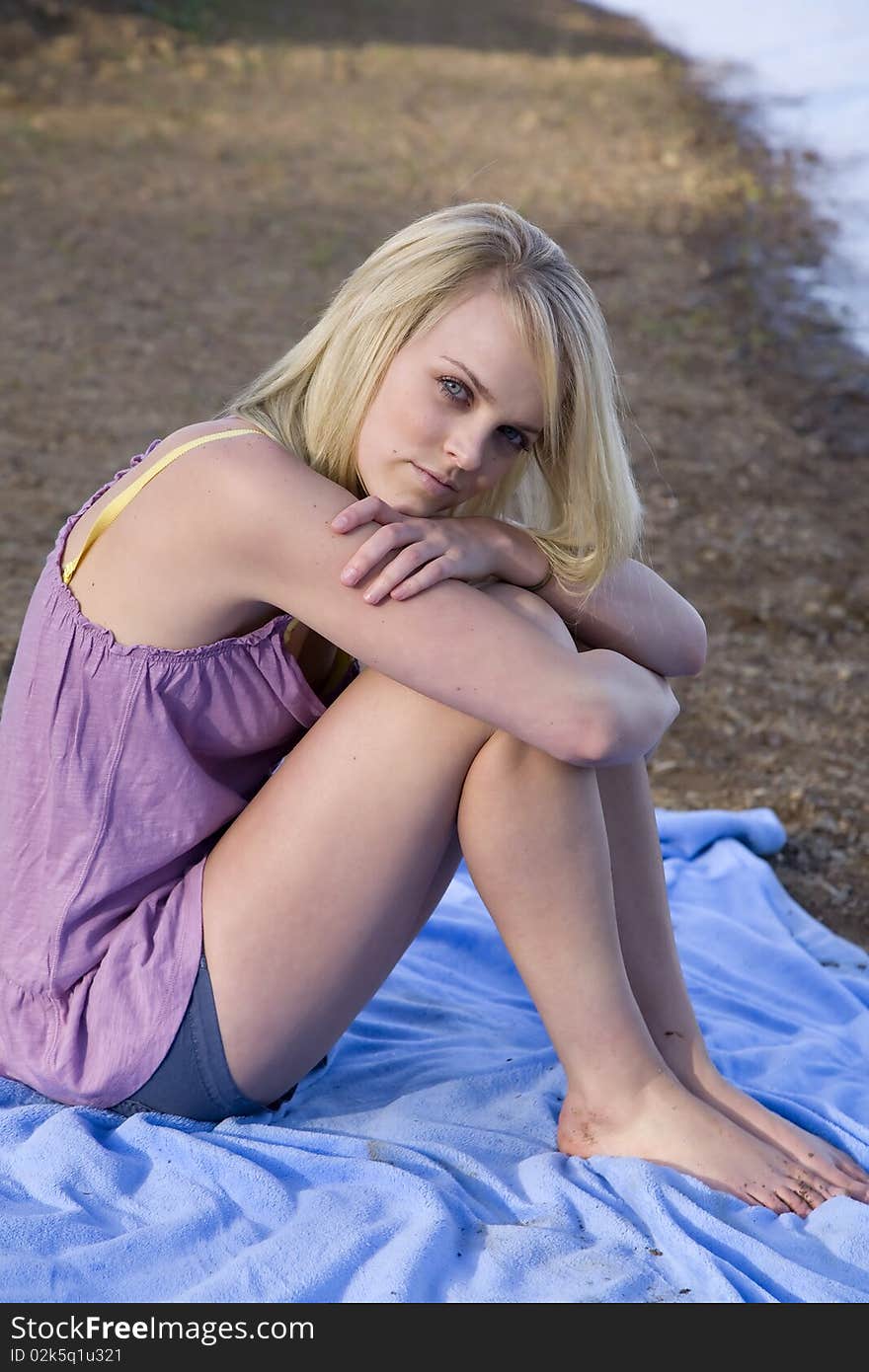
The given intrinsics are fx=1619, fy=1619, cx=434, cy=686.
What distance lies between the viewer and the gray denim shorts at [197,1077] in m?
2.17

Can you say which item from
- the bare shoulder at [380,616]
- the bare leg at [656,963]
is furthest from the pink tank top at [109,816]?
the bare leg at [656,963]

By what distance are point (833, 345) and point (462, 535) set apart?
5.20 meters

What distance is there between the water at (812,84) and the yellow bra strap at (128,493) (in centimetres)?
541

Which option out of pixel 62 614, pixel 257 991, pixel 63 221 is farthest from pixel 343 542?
pixel 63 221

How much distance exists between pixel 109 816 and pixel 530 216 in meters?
7.03

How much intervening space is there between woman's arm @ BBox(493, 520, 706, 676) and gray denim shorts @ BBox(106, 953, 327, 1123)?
0.72 meters

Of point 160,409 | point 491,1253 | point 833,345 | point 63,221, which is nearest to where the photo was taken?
point 491,1253

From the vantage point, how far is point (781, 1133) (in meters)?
2.36

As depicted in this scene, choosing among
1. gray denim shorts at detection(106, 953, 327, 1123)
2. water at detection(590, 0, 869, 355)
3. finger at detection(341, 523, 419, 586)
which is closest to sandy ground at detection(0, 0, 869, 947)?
water at detection(590, 0, 869, 355)

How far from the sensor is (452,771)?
2.12 meters

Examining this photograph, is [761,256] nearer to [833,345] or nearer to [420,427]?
[833,345]

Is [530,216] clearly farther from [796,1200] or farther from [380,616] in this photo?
[796,1200]

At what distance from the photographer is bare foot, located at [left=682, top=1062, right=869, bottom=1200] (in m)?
2.31

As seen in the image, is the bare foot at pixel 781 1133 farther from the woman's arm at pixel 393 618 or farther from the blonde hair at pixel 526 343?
the blonde hair at pixel 526 343
